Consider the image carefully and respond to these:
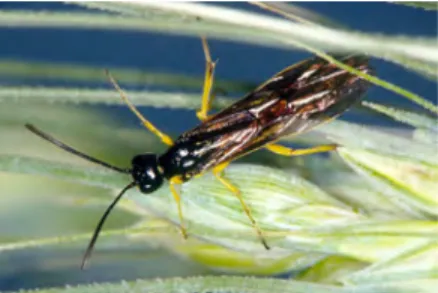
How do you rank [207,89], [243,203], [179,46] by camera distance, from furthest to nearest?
[179,46] < [207,89] < [243,203]

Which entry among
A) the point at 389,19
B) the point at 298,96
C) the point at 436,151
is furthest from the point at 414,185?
the point at 389,19

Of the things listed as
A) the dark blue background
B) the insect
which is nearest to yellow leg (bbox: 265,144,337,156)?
the insect

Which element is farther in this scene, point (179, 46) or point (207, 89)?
point (179, 46)

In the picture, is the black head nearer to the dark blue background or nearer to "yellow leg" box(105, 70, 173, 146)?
"yellow leg" box(105, 70, 173, 146)

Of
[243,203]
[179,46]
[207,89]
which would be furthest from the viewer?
[179,46]

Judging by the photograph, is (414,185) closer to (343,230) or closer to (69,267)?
(343,230)

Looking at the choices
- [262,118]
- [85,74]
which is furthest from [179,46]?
[85,74]

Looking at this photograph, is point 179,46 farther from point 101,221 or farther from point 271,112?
point 101,221
